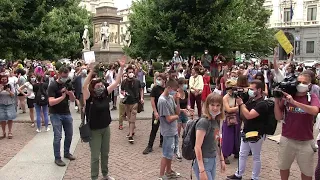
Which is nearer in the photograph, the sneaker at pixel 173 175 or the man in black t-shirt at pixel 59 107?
the sneaker at pixel 173 175

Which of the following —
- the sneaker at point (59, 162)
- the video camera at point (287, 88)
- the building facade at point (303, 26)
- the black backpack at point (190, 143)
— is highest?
the building facade at point (303, 26)

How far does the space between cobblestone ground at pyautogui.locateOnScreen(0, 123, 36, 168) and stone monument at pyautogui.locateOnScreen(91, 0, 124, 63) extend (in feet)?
44.2

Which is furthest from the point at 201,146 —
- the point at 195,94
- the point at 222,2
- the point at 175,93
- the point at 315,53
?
the point at 315,53

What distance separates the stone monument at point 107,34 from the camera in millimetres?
24031

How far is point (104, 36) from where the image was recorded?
2381 cm

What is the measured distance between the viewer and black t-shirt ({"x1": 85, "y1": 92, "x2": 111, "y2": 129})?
5750 mm

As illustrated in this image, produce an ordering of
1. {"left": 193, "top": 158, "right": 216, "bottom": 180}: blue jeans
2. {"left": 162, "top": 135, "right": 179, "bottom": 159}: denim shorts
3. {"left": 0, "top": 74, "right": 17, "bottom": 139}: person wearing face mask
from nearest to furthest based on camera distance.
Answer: {"left": 193, "top": 158, "right": 216, "bottom": 180}: blue jeans
{"left": 162, "top": 135, "right": 179, "bottom": 159}: denim shorts
{"left": 0, "top": 74, "right": 17, "bottom": 139}: person wearing face mask

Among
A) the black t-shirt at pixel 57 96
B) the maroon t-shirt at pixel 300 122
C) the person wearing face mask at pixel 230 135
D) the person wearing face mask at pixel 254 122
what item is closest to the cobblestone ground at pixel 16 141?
the black t-shirt at pixel 57 96

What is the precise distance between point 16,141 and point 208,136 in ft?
21.2

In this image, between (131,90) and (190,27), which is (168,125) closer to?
(131,90)

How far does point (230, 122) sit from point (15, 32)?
1575cm

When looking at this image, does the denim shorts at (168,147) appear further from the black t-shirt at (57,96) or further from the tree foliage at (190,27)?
the tree foliage at (190,27)

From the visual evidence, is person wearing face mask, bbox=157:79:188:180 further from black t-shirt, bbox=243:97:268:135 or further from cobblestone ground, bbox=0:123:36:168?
cobblestone ground, bbox=0:123:36:168

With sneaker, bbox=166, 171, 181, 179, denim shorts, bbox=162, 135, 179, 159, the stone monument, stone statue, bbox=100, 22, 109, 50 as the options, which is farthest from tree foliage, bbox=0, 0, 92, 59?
sneaker, bbox=166, 171, 181, 179
